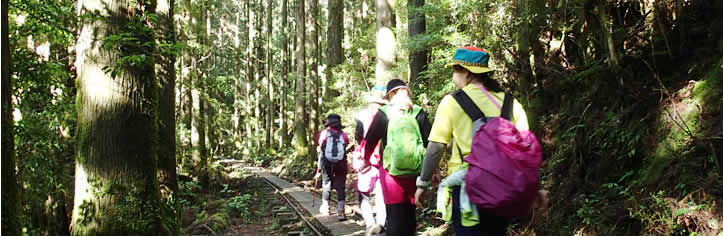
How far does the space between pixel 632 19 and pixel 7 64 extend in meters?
7.21

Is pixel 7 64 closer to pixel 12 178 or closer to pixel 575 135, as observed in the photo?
pixel 12 178

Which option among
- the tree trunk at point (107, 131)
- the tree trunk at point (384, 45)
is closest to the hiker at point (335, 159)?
the tree trunk at point (384, 45)

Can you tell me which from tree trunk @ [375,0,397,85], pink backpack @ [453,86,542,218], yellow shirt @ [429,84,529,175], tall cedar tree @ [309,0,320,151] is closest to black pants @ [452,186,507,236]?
pink backpack @ [453,86,542,218]

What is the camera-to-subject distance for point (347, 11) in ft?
134

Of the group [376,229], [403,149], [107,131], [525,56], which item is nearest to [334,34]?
[525,56]

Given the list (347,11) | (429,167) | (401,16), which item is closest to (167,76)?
(429,167)

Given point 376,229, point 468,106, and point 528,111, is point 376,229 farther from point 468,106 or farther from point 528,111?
point 528,111

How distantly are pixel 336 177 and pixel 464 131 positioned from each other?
6505 mm

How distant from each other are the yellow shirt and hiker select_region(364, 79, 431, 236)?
1109 mm

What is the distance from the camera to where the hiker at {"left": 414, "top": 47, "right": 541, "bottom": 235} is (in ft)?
10.00

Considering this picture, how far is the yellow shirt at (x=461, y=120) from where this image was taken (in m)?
3.21

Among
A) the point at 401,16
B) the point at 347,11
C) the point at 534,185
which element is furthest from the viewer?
the point at 347,11

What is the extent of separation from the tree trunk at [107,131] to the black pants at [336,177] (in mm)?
4605

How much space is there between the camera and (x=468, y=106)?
3199 millimetres
